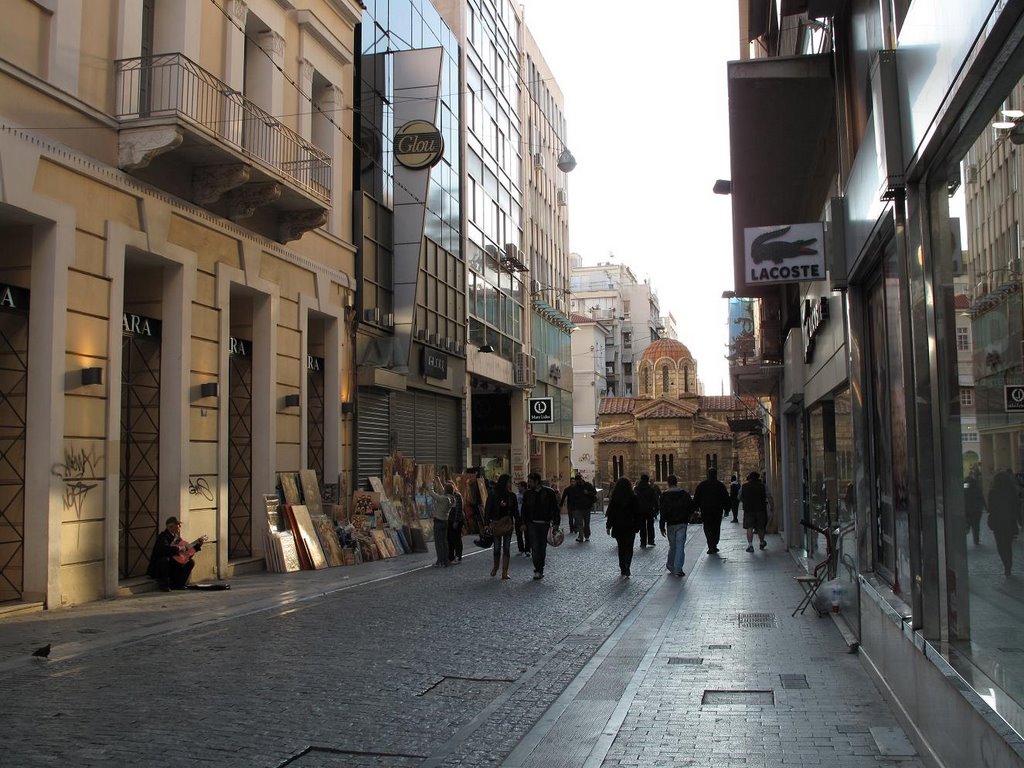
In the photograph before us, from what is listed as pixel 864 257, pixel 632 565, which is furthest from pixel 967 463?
pixel 632 565

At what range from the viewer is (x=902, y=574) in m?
6.93

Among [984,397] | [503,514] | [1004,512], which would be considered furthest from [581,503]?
[1004,512]

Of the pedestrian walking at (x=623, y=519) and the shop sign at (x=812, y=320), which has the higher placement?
the shop sign at (x=812, y=320)

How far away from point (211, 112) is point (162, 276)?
2810mm

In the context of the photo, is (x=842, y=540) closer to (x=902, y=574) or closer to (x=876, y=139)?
(x=902, y=574)

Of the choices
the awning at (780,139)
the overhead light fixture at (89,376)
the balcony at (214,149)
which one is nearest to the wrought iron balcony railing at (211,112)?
the balcony at (214,149)

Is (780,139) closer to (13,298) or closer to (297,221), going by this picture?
(297,221)

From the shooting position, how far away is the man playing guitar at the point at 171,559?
47.9ft

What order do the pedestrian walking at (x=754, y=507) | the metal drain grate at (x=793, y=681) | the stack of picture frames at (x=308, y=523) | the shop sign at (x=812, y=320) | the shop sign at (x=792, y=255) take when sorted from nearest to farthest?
the metal drain grate at (x=793, y=681)
the shop sign at (x=792, y=255)
the shop sign at (x=812, y=320)
the stack of picture frames at (x=308, y=523)
the pedestrian walking at (x=754, y=507)

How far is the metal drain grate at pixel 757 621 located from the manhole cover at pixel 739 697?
3.43m

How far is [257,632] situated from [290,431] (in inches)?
372

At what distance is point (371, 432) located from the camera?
24.0m

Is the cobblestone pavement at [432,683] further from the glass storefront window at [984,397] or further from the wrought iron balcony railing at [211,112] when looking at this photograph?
the wrought iron balcony railing at [211,112]

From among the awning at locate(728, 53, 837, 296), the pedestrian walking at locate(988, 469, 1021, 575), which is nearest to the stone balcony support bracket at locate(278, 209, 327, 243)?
the awning at locate(728, 53, 837, 296)
